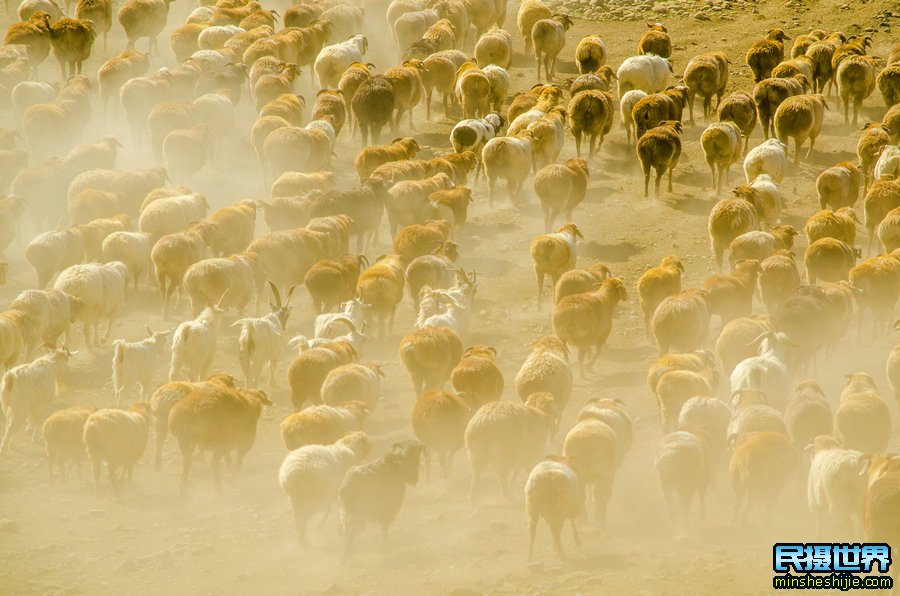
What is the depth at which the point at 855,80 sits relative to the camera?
1975cm

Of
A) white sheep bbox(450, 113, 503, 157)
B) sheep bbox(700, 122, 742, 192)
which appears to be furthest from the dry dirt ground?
white sheep bbox(450, 113, 503, 157)

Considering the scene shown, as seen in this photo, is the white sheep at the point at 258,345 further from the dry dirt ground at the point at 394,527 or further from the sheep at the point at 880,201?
the sheep at the point at 880,201

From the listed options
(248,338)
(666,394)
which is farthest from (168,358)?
(666,394)

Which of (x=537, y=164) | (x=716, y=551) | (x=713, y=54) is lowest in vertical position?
(x=716, y=551)

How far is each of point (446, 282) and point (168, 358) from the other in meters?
3.45

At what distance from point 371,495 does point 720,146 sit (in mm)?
9979

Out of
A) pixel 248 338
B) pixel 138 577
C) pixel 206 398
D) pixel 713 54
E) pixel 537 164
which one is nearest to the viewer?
pixel 138 577

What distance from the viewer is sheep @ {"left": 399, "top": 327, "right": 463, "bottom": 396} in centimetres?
1189

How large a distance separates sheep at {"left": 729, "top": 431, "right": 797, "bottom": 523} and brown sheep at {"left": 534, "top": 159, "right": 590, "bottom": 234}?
700 centimetres

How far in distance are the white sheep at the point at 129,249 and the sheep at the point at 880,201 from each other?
9.47 m

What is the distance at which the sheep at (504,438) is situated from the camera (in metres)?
9.98

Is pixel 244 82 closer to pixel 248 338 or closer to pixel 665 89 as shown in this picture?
pixel 665 89

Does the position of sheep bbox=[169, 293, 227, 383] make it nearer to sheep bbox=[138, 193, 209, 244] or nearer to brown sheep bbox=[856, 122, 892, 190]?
sheep bbox=[138, 193, 209, 244]

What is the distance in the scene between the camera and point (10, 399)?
36.0ft
